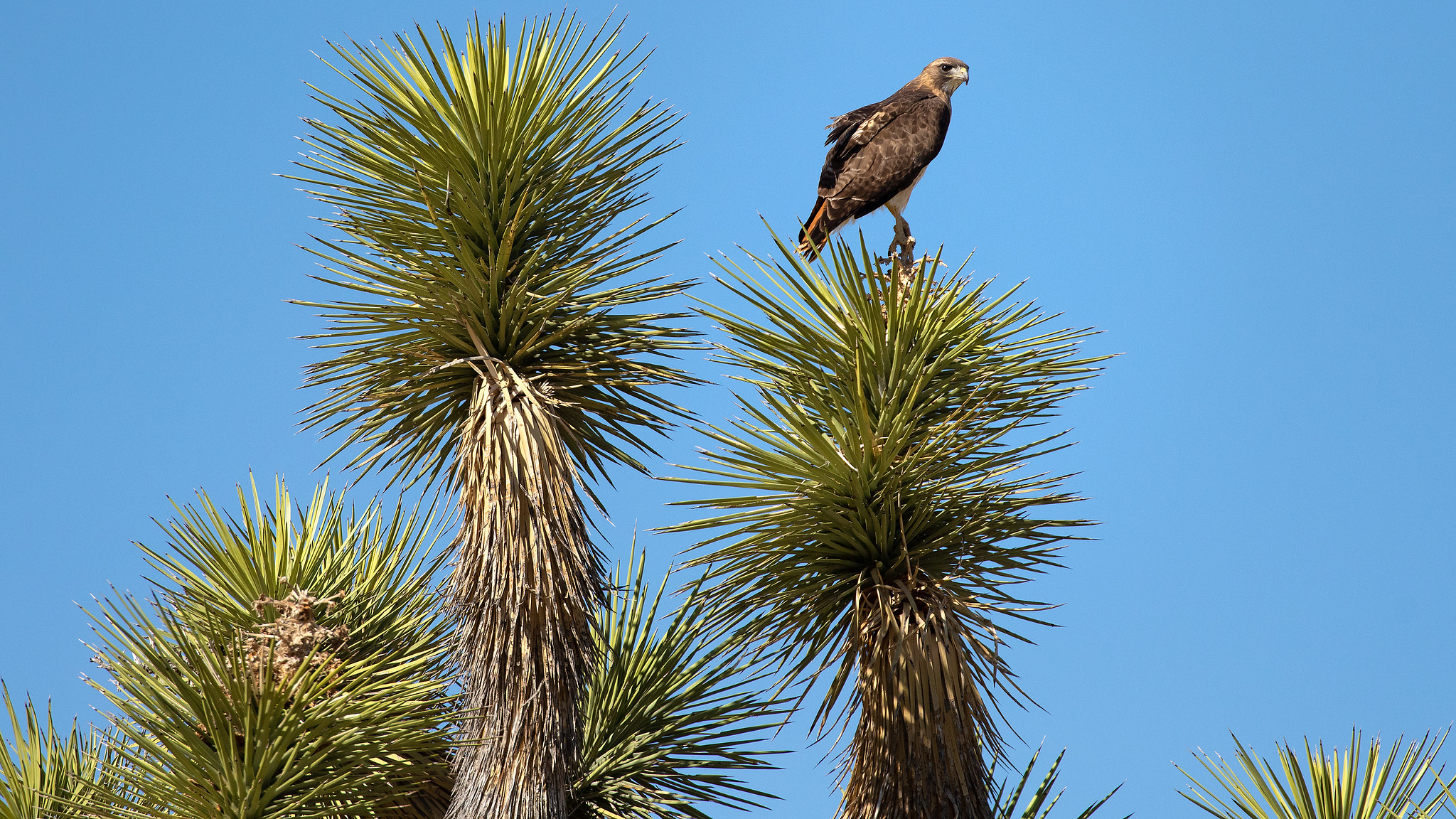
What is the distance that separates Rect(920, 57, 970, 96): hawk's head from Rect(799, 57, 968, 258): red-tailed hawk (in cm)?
53

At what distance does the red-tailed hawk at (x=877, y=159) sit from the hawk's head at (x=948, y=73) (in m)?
0.53

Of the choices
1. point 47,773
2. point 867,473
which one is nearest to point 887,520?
point 867,473

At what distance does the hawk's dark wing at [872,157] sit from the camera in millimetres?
9562

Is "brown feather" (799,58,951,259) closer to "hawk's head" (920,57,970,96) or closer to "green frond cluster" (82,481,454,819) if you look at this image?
"hawk's head" (920,57,970,96)

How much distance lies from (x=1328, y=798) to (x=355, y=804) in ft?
17.4

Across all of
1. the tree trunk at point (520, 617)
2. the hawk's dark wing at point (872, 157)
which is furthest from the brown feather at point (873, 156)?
the tree trunk at point (520, 617)

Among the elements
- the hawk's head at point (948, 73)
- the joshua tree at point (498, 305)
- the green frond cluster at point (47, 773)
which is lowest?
the green frond cluster at point (47, 773)

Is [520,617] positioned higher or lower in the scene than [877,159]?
lower

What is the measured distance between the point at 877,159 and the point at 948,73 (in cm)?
212

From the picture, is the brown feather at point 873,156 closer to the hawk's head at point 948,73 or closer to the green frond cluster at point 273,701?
the hawk's head at point 948,73

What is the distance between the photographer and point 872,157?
9727 millimetres

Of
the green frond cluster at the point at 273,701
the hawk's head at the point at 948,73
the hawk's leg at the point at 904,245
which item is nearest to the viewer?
the green frond cluster at the point at 273,701

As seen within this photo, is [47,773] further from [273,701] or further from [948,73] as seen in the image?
[948,73]

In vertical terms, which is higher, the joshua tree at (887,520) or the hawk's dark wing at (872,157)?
the hawk's dark wing at (872,157)
